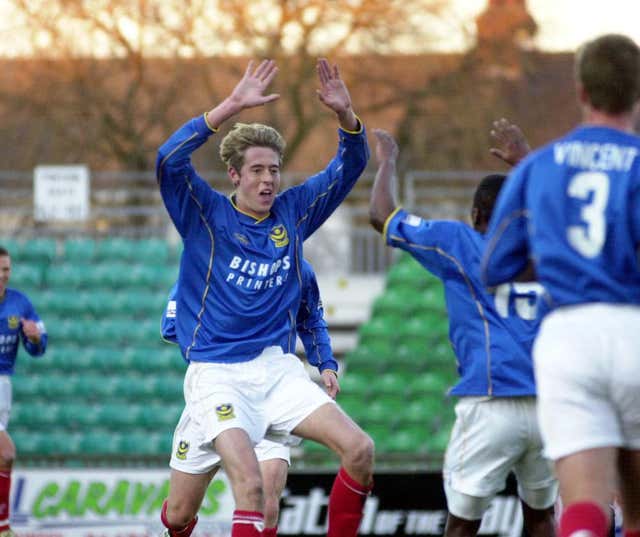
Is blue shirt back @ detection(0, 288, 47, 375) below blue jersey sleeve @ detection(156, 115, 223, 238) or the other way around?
below

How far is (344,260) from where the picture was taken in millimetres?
18531

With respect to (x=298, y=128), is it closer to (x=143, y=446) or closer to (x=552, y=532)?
(x=143, y=446)

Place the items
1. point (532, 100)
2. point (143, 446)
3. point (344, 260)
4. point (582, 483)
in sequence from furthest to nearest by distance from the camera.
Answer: point (532, 100) → point (344, 260) → point (143, 446) → point (582, 483)

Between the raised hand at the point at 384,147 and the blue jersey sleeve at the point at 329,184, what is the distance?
Result: 2.05 ft

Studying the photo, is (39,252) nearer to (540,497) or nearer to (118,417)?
(118,417)

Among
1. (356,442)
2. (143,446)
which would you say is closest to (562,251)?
(356,442)

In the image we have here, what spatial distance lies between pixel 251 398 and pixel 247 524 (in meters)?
0.63

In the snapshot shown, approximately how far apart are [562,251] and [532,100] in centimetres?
2437

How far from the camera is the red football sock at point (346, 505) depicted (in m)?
5.86

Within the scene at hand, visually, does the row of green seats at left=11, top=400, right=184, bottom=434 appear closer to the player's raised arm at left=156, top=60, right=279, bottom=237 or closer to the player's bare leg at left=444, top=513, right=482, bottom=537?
the player's raised arm at left=156, top=60, right=279, bottom=237

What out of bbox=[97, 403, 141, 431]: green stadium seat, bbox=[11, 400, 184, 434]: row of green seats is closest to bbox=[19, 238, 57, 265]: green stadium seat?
bbox=[11, 400, 184, 434]: row of green seats

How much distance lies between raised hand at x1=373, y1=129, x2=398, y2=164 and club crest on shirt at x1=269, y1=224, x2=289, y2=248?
0.75 m

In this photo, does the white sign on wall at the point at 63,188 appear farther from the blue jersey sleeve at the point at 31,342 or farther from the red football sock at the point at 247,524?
the red football sock at the point at 247,524

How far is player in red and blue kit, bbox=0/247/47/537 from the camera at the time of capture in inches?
389
